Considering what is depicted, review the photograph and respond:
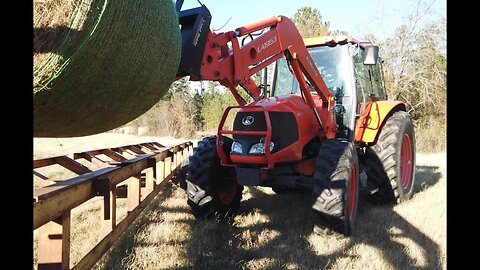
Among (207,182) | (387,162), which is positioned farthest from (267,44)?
(387,162)

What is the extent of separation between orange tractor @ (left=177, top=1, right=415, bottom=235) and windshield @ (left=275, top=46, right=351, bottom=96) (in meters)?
0.01

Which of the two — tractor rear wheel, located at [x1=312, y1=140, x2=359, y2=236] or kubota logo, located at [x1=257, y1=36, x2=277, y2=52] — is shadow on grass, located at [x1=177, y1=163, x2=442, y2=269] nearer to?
tractor rear wheel, located at [x1=312, y1=140, x2=359, y2=236]

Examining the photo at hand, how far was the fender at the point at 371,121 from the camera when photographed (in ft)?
16.9

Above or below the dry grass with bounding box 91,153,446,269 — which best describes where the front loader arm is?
above

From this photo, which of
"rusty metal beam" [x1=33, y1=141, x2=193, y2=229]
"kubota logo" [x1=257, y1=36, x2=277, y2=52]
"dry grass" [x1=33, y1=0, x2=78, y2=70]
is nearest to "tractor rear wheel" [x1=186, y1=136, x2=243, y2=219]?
"rusty metal beam" [x1=33, y1=141, x2=193, y2=229]

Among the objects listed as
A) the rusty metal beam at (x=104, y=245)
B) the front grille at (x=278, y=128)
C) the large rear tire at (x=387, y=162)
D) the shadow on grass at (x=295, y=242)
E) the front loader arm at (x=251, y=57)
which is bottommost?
the shadow on grass at (x=295, y=242)

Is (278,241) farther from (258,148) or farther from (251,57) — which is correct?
(251,57)

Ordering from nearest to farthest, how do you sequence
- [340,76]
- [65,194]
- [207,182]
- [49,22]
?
[49,22] → [65,194] → [207,182] → [340,76]

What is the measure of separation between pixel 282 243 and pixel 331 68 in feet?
7.98

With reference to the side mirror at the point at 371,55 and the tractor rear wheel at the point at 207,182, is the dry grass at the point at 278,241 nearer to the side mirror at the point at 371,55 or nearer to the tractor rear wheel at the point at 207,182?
the tractor rear wheel at the point at 207,182

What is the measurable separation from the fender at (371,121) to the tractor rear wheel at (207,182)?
1743mm

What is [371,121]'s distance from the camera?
17.3 feet

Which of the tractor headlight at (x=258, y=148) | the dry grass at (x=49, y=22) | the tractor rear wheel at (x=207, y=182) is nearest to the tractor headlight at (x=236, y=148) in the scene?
the tractor headlight at (x=258, y=148)

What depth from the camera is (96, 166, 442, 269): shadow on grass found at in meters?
3.30
